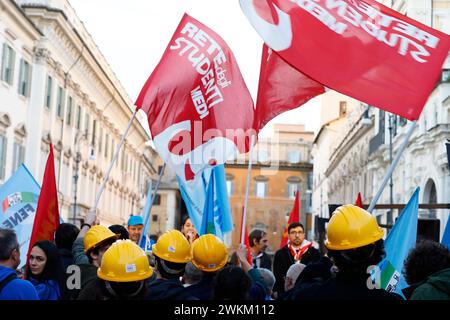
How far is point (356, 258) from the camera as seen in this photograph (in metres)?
4.09

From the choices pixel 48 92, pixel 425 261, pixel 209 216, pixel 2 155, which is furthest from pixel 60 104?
pixel 425 261

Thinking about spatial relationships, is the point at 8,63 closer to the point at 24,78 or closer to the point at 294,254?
the point at 24,78

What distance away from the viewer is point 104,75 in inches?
1825

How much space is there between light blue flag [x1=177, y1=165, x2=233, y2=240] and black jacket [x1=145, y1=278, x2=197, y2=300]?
15.7 ft

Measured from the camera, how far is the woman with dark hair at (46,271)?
580cm

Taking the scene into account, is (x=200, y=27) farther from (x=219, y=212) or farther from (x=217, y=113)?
(x=219, y=212)

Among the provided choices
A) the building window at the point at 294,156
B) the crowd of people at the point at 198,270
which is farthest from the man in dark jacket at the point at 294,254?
the building window at the point at 294,156

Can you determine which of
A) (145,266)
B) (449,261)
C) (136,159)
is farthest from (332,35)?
(136,159)

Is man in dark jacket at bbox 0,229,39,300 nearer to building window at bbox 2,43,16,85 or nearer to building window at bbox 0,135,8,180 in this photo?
building window at bbox 2,43,16,85

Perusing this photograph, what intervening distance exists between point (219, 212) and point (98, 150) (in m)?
38.3

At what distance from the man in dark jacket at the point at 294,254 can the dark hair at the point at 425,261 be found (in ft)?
13.8

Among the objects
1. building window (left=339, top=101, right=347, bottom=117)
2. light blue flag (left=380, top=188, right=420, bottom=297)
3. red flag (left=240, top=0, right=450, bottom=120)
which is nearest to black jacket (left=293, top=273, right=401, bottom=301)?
red flag (left=240, top=0, right=450, bottom=120)

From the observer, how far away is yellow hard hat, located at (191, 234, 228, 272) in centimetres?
570

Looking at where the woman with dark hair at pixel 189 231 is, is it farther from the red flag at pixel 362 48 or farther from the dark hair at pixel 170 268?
the dark hair at pixel 170 268
